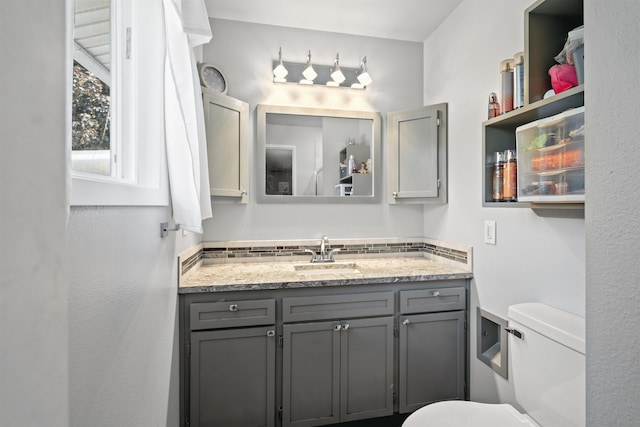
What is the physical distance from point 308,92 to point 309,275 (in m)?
1.34

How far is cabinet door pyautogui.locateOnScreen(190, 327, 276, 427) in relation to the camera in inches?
63.8

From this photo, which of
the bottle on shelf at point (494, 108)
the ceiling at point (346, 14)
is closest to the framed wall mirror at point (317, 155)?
the ceiling at point (346, 14)

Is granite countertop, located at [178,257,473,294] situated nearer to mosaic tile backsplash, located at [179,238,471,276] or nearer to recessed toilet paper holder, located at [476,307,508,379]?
mosaic tile backsplash, located at [179,238,471,276]

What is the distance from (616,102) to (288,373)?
5.64 feet

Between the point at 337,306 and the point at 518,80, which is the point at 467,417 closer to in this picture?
the point at 337,306

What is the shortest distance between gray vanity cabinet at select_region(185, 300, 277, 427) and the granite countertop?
10 centimetres

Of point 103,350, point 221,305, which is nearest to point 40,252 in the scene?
point 103,350

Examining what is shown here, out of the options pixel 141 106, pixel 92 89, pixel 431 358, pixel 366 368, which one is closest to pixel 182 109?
A: pixel 141 106

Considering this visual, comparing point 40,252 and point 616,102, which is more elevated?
point 616,102

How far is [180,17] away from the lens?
3.95ft

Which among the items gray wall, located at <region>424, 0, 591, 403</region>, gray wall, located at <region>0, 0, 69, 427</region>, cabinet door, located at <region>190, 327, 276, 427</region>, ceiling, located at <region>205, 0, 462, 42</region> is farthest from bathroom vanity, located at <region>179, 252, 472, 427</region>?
ceiling, located at <region>205, 0, 462, 42</region>

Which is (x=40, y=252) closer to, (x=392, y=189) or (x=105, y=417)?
(x=105, y=417)

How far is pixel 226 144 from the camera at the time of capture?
2.04 metres

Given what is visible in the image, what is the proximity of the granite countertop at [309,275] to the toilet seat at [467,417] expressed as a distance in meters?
0.69
